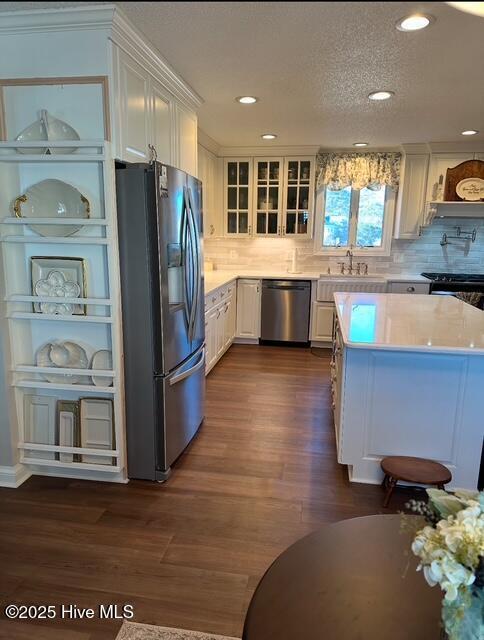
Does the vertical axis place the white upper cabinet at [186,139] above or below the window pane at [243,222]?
above

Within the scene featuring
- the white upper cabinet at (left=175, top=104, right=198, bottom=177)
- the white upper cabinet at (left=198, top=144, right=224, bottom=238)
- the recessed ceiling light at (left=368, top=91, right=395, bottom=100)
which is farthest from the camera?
the white upper cabinet at (left=198, top=144, right=224, bottom=238)

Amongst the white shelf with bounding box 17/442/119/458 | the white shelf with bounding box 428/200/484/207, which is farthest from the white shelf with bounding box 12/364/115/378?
the white shelf with bounding box 428/200/484/207

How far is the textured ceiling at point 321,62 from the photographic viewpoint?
202cm

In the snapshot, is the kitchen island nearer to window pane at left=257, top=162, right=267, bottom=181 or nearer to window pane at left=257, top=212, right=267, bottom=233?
window pane at left=257, top=212, right=267, bottom=233

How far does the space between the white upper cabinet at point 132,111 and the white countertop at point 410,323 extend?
5.12 ft

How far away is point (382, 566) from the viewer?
1133 millimetres

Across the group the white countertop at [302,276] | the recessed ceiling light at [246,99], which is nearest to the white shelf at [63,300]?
the recessed ceiling light at [246,99]

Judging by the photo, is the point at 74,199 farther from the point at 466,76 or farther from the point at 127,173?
the point at 466,76

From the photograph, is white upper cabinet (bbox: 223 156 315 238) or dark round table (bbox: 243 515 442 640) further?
white upper cabinet (bbox: 223 156 315 238)

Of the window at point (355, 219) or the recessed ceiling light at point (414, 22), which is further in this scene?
the window at point (355, 219)

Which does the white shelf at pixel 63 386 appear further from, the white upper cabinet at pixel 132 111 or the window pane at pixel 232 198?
the window pane at pixel 232 198

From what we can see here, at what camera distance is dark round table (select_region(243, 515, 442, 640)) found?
0.95 m

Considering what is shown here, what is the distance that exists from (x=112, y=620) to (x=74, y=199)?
192 centimetres

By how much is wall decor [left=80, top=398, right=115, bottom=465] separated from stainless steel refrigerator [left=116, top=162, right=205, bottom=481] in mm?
105
